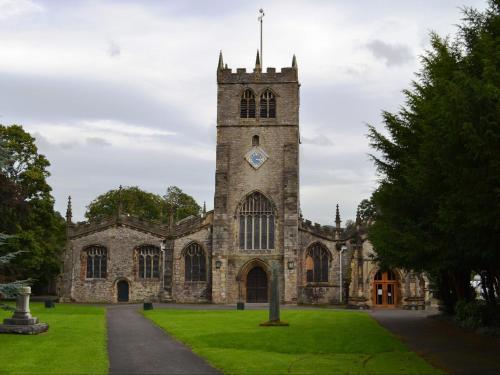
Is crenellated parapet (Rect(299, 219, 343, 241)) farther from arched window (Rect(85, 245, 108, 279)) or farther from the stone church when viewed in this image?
arched window (Rect(85, 245, 108, 279))

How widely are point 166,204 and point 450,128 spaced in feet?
231

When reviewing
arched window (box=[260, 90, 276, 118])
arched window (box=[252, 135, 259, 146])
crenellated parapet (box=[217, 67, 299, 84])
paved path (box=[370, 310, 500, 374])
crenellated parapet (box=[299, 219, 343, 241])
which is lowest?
paved path (box=[370, 310, 500, 374])

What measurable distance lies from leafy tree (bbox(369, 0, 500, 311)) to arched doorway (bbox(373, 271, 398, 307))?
18980mm

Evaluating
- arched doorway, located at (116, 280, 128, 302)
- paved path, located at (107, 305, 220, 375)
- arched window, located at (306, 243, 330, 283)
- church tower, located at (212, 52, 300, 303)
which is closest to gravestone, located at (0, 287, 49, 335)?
paved path, located at (107, 305, 220, 375)

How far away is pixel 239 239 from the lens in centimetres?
5019

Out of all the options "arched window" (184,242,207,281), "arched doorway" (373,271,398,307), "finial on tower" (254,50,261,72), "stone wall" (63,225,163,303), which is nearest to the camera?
"arched doorway" (373,271,398,307)

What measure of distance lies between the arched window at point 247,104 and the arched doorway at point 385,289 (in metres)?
15.4

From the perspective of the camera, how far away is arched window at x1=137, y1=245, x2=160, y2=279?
2028 inches

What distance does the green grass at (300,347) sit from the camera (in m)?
15.4

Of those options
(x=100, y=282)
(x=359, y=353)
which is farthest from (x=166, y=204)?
(x=359, y=353)

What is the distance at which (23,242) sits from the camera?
4731cm

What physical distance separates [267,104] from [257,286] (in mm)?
13821

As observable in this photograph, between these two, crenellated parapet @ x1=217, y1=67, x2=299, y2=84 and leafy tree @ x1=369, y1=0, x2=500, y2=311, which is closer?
leafy tree @ x1=369, y1=0, x2=500, y2=311

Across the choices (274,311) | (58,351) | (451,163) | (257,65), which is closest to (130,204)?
(257,65)
